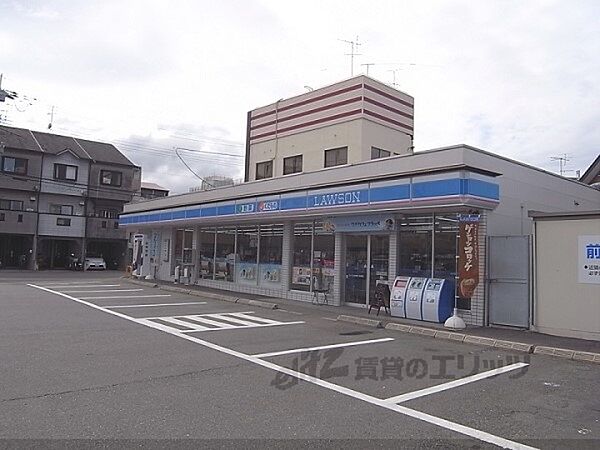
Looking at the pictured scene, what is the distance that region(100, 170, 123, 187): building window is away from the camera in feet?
153

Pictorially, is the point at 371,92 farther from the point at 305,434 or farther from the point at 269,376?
the point at 305,434

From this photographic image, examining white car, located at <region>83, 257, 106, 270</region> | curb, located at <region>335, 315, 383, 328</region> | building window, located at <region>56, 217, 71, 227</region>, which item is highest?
building window, located at <region>56, 217, 71, 227</region>

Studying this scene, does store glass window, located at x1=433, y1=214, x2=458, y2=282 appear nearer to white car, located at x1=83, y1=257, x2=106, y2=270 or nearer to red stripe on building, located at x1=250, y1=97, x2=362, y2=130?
red stripe on building, located at x1=250, y1=97, x2=362, y2=130

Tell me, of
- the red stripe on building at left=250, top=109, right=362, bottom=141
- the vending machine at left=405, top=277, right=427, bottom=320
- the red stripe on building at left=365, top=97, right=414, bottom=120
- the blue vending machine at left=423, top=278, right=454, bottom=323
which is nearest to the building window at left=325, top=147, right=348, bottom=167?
the red stripe on building at left=250, top=109, right=362, bottom=141

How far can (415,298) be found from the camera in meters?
13.6

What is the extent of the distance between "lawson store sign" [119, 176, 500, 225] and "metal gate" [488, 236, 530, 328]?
3.86 ft

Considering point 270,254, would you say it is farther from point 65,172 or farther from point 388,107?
point 65,172

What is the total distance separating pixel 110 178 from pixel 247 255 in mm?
30554

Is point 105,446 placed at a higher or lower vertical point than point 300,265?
lower

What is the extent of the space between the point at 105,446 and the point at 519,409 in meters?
4.62

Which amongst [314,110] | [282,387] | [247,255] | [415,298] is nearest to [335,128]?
[314,110]

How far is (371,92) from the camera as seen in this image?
870 inches

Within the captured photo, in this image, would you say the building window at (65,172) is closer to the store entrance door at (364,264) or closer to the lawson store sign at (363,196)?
the lawson store sign at (363,196)

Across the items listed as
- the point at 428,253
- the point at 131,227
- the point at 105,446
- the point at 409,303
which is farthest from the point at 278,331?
the point at 131,227
